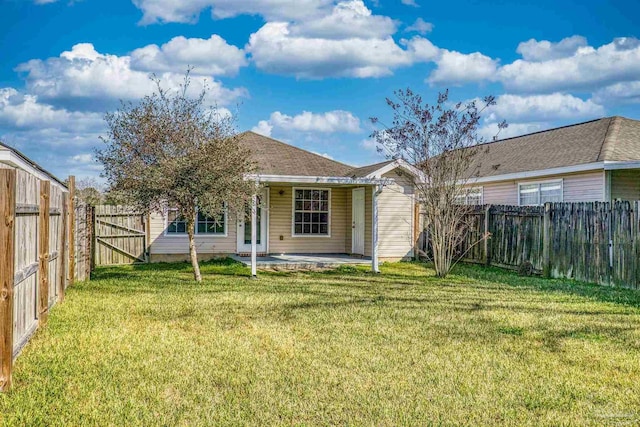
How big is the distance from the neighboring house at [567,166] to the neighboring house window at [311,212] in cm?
465

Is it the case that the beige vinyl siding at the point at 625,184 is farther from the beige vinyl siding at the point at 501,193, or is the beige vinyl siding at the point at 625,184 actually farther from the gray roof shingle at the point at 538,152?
the beige vinyl siding at the point at 501,193

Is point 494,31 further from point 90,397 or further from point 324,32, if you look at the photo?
point 90,397

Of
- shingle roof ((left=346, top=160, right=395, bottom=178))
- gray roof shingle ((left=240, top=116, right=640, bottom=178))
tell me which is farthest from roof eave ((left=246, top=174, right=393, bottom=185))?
gray roof shingle ((left=240, top=116, right=640, bottom=178))

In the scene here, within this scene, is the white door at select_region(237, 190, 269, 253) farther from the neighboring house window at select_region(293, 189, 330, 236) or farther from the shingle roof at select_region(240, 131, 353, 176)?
the shingle roof at select_region(240, 131, 353, 176)

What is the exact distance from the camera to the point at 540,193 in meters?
17.2

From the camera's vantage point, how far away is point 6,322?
4547mm

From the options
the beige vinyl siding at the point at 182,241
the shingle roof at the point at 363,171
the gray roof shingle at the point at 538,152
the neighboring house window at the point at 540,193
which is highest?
the gray roof shingle at the point at 538,152

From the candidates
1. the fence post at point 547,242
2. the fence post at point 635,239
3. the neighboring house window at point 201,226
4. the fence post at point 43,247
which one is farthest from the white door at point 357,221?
the fence post at point 43,247

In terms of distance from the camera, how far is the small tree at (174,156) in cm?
1079

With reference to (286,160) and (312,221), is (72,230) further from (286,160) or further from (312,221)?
(312,221)

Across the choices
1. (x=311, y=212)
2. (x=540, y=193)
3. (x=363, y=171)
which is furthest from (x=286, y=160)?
(x=540, y=193)

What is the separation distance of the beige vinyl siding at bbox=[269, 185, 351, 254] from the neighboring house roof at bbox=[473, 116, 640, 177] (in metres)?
4.77

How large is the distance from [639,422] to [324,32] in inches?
456

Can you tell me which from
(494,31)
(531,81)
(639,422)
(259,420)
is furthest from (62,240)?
(531,81)
